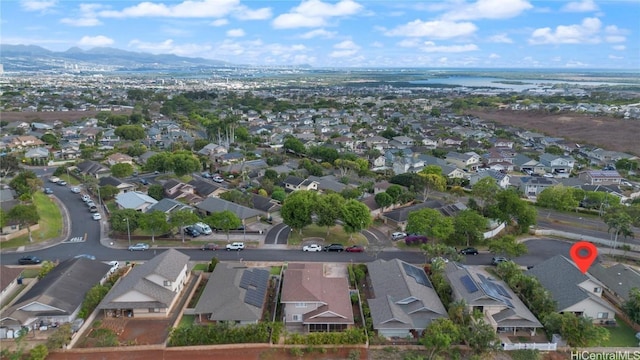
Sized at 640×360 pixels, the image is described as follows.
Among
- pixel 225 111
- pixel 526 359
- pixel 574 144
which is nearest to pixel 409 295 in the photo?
pixel 526 359

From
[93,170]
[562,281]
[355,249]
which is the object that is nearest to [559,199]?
[562,281]

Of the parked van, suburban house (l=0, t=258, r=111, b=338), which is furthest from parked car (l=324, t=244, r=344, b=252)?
suburban house (l=0, t=258, r=111, b=338)

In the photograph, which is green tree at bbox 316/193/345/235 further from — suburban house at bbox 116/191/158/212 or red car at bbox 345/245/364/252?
suburban house at bbox 116/191/158/212

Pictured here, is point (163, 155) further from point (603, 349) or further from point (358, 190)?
point (603, 349)

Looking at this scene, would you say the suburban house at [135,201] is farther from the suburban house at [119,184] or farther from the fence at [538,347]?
the fence at [538,347]

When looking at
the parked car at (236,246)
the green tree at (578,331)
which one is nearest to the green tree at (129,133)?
the parked car at (236,246)

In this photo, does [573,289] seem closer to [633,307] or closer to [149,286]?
[633,307]
